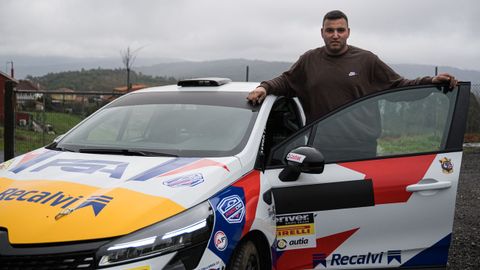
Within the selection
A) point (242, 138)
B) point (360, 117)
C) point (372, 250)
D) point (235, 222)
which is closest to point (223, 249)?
point (235, 222)

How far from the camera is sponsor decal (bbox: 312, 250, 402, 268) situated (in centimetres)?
329

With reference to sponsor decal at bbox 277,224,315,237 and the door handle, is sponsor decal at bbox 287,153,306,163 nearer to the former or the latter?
sponsor decal at bbox 277,224,315,237

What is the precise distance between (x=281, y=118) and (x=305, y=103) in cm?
32

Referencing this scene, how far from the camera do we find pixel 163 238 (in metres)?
2.35

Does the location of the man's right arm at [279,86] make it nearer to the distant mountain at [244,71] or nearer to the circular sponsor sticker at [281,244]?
the circular sponsor sticker at [281,244]

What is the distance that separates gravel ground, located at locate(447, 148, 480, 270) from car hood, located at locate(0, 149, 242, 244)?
2756 mm

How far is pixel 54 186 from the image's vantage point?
2.74 m

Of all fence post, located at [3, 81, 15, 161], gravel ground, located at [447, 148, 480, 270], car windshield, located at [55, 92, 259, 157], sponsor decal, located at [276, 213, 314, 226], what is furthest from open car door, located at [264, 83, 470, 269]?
fence post, located at [3, 81, 15, 161]

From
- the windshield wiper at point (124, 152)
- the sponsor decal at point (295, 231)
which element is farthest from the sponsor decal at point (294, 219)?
the windshield wiper at point (124, 152)

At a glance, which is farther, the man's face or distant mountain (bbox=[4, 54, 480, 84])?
distant mountain (bbox=[4, 54, 480, 84])

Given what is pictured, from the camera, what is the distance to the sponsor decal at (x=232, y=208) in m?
2.66

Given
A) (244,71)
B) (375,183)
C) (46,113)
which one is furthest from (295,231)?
(244,71)

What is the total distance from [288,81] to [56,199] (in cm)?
222

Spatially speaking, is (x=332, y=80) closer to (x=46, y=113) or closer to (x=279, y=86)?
(x=279, y=86)
